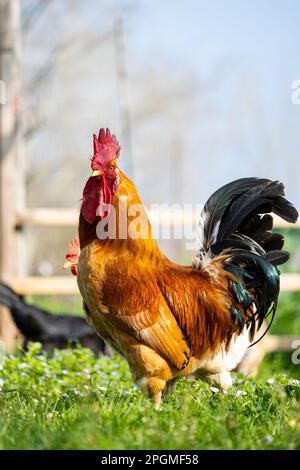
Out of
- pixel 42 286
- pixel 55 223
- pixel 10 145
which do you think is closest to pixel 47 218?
pixel 55 223

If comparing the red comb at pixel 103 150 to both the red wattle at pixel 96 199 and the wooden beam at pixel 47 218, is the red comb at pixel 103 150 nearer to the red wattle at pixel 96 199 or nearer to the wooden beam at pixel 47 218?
the red wattle at pixel 96 199

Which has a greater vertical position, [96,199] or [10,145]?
[10,145]

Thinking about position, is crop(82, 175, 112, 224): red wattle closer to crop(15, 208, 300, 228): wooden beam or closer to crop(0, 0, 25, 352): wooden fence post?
crop(15, 208, 300, 228): wooden beam

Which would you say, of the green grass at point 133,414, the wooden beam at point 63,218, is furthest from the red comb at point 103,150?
the wooden beam at point 63,218

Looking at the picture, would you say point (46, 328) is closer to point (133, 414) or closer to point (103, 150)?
point (103, 150)

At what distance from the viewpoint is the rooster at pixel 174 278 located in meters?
3.60

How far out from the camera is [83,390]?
388 cm

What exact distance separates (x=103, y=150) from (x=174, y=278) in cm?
81

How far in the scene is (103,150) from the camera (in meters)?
3.69

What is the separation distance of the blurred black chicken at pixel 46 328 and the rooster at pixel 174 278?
2861 mm

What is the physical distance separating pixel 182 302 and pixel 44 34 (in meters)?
10.2

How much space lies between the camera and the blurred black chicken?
6805 millimetres

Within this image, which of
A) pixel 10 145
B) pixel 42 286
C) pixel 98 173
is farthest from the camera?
pixel 10 145

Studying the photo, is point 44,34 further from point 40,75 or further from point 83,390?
point 83,390
